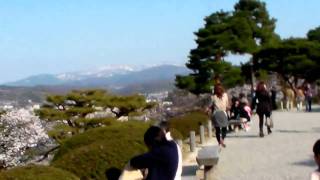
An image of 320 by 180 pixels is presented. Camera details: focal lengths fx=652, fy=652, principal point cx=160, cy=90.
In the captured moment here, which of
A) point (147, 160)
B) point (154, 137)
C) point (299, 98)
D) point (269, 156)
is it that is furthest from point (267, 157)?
point (299, 98)

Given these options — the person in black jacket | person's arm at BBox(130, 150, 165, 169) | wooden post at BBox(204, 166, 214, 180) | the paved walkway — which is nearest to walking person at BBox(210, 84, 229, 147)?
the paved walkway

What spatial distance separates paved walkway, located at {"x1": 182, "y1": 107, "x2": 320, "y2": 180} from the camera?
11000 millimetres

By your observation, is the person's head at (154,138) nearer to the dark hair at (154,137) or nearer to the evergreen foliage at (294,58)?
the dark hair at (154,137)

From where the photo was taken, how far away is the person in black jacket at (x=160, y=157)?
5188 millimetres

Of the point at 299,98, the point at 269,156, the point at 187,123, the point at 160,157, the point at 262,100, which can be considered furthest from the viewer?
the point at 299,98

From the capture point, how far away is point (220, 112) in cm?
1410

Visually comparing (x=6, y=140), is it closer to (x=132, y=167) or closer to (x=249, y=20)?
(x=132, y=167)

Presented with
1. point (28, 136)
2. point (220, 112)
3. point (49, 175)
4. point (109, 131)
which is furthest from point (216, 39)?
point (49, 175)

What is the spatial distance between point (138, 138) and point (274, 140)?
675 cm

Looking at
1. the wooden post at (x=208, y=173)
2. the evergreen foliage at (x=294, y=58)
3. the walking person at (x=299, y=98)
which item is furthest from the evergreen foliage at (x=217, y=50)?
the wooden post at (x=208, y=173)

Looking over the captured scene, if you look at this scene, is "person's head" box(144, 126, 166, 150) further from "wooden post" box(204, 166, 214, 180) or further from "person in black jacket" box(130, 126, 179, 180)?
"wooden post" box(204, 166, 214, 180)

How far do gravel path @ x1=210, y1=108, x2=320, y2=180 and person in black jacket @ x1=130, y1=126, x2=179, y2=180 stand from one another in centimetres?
547

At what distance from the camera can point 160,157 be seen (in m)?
5.21

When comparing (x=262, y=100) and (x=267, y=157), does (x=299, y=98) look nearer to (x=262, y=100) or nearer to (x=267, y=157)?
(x=262, y=100)
